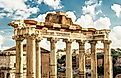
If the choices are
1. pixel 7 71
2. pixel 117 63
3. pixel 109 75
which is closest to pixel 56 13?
pixel 109 75

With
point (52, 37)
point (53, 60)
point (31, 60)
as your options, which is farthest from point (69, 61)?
point (31, 60)

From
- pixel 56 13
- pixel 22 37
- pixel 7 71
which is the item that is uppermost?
pixel 56 13

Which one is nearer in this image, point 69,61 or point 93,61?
point 69,61

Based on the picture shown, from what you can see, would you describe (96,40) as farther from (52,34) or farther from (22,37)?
(22,37)

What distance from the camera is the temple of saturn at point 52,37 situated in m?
18.1

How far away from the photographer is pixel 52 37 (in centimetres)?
2016

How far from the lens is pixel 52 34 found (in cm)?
2022

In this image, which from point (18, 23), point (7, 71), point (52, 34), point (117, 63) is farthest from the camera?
point (117, 63)

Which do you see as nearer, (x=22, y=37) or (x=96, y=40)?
(x=22, y=37)

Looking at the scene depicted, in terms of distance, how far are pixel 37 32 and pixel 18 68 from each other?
2364 mm

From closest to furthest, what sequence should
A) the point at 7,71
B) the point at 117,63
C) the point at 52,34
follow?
the point at 52,34
the point at 7,71
the point at 117,63

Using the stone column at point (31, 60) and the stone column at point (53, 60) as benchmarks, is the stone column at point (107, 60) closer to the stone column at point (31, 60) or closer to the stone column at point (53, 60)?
the stone column at point (53, 60)

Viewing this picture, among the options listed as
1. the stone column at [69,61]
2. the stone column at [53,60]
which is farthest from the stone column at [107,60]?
the stone column at [53,60]

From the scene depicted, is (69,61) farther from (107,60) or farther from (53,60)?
(107,60)
